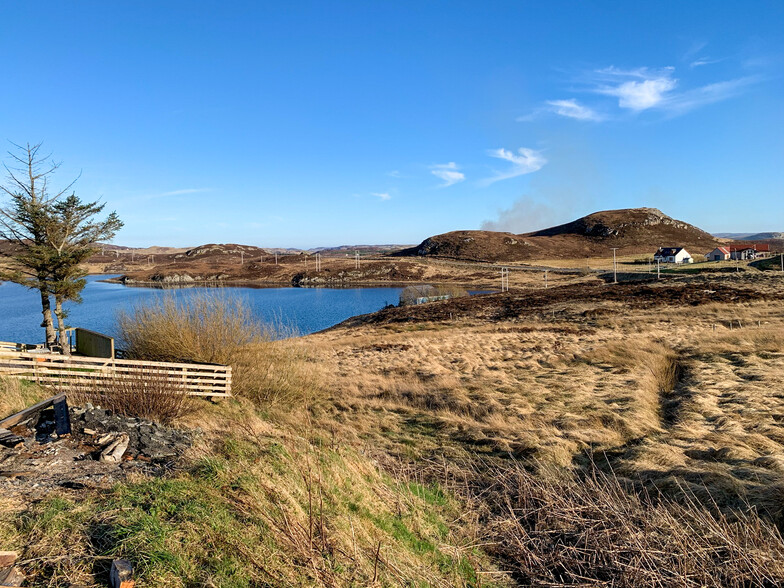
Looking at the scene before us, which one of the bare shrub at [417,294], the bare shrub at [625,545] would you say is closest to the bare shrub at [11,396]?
the bare shrub at [625,545]

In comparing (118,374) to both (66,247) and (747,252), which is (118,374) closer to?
(66,247)

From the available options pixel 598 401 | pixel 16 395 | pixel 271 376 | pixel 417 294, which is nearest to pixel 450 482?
pixel 598 401

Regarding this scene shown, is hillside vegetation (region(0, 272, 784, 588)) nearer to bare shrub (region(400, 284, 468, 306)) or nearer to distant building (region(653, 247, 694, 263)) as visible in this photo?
bare shrub (region(400, 284, 468, 306))

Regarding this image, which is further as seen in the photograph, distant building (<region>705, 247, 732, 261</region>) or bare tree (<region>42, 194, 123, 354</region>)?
distant building (<region>705, 247, 732, 261</region>)

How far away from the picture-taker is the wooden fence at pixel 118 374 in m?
9.82

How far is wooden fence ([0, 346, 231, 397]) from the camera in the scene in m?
9.82

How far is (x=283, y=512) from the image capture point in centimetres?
416

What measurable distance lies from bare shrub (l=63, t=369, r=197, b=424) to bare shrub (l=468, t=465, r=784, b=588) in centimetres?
654

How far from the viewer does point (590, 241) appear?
141250mm

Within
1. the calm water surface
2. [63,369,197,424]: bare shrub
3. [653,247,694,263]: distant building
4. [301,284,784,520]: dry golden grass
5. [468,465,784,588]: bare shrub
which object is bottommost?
the calm water surface

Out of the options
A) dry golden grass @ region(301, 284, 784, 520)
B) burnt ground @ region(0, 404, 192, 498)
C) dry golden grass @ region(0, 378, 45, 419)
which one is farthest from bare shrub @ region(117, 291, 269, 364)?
burnt ground @ region(0, 404, 192, 498)

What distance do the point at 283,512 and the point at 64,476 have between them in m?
2.94

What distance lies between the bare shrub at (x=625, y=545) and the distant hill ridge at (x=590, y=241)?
11717cm

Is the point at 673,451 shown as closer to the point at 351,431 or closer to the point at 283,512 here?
the point at 351,431
